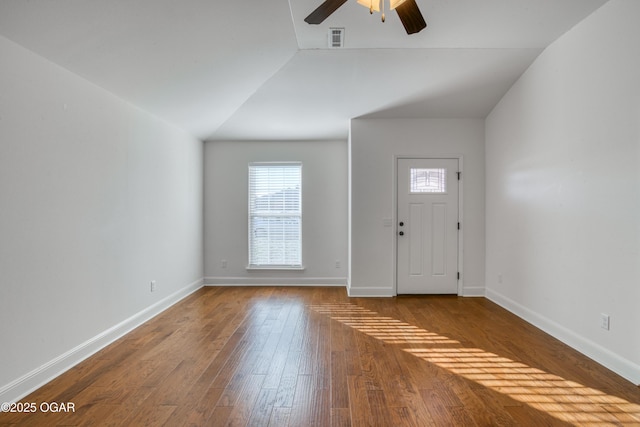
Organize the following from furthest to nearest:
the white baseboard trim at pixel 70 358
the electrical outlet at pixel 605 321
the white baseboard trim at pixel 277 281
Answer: the white baseboard trim at pixel 277 281 → the electrical outlet at pixel 605 321 → the white baseboard trim at pixel 70 358

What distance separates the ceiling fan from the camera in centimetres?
225

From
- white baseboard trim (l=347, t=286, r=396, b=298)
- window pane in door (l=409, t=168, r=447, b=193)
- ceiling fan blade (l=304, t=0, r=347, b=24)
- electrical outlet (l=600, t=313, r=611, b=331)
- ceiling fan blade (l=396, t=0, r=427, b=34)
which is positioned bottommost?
white baseboard trim (l=347, t=286, r=396, b=298)

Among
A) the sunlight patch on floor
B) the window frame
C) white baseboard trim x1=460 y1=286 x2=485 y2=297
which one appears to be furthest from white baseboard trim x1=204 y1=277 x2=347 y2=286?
the sunlight patch on floor

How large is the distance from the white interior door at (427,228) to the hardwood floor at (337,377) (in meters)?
1.12

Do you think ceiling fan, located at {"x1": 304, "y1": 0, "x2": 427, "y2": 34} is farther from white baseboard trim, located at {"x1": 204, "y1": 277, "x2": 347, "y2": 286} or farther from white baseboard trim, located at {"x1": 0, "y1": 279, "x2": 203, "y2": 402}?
white baseboard trim, located at {"x1": 204, "y1": 277, "x2": 347, "y2": 286}

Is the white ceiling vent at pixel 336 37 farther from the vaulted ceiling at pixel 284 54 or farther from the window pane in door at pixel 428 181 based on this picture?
the window pane in door at pixel 428 181

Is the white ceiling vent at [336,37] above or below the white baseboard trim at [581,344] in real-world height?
above

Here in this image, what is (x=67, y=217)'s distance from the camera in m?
2.96

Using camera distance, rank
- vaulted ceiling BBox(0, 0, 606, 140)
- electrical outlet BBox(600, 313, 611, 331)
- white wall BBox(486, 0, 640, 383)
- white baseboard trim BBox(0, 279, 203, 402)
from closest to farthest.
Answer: white baseboard trim BBox(0, 279, 203, 402) < vaulted ceiling BBox(0, 0, 606, 140) < white wall BBox(486, 0, 640, 383) < electrical outlet BBox(600, 313, 611, 331)

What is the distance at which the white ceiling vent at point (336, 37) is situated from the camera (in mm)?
3598

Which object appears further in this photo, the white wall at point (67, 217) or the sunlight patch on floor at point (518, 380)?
the white wall at point (67, 217)

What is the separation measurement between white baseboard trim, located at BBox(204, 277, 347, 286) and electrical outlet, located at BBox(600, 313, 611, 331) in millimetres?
3632

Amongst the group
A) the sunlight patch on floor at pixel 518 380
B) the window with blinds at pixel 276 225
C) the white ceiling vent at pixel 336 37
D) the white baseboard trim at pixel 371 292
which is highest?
the white ceiling vent at pixel 336 37

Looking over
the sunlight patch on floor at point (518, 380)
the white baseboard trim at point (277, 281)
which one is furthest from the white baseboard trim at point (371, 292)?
the sunlight patch on floor at point (518, 380)
